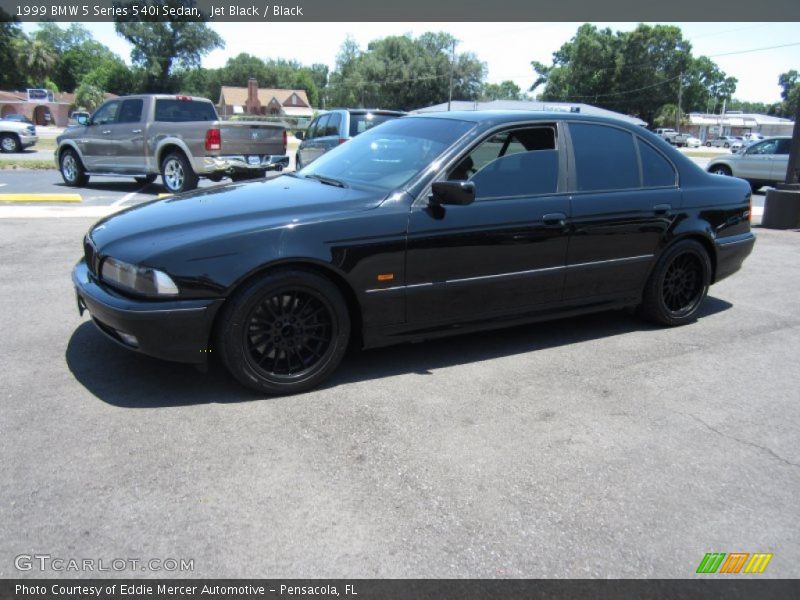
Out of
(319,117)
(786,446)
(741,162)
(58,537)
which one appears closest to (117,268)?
(58,537)

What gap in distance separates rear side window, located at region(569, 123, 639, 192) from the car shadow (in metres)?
1.20

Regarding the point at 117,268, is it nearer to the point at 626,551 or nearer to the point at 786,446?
the point at 626,551

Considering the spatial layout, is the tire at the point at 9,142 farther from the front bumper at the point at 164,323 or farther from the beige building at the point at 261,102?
the beige building at the point at 261,102

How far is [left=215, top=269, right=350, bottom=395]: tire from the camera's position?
3654 millimetres

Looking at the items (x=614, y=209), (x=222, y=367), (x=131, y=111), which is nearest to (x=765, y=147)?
(x=614, y=209)

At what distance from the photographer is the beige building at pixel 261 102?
97.4 m

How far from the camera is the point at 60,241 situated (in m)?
7.87

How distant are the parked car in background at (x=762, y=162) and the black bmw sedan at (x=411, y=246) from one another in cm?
1350

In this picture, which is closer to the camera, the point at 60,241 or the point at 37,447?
the point at 37,447

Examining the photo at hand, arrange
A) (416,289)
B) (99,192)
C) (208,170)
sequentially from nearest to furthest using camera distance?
(416,289), (208,170), (99,192)

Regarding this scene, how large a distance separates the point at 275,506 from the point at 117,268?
1742 millimetres

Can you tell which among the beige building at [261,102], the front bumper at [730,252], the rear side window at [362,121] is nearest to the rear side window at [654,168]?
the front bumper at [730,252]

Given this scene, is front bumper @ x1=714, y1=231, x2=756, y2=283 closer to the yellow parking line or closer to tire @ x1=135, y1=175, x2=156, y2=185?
the yellow parking line
